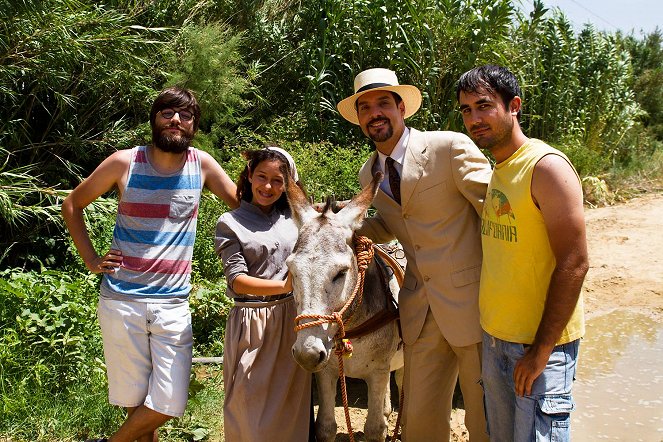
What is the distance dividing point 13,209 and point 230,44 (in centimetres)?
458

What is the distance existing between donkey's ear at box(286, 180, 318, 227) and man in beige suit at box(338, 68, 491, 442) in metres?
0.38

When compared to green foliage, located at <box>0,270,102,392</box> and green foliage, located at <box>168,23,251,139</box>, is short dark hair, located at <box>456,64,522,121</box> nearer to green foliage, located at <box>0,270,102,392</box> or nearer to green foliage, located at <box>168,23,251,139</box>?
green foliage, located at <box>0,270,102,392</box>

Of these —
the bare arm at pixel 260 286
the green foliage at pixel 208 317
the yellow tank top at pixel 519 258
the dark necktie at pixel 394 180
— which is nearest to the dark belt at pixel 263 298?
the bare arm at pixel 260 286

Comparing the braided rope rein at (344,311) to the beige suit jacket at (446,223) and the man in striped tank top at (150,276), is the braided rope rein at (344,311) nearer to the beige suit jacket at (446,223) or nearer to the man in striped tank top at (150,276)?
the beige suit jacket at (446,223)

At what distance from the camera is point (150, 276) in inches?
133

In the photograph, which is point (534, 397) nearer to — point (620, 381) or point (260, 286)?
point (260, 286)

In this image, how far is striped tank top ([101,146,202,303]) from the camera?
3387mm

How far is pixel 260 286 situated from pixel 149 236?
28.9 inches

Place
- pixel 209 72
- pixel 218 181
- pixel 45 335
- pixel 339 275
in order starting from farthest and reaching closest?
pixel 209 72 < pixel 45 335 < pixel 218 181 < pixel 339 275

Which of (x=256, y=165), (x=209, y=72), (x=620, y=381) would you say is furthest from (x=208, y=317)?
(x=620, y=381)

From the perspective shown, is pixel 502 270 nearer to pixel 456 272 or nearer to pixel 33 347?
pixel 456 272

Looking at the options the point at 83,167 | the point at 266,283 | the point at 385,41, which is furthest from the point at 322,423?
the point at 385,41

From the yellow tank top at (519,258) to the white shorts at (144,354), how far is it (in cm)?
176

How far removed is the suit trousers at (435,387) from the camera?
3357 mm
